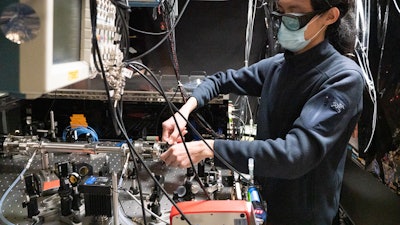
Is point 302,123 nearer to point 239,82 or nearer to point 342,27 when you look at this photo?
point 342,27

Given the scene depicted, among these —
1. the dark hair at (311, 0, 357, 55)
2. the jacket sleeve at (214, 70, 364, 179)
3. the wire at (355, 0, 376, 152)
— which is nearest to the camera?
the jacket sleeve at (214, 70, 364, 179)

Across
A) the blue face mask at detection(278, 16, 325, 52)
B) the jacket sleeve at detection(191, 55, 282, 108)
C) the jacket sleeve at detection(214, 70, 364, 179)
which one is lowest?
the jacket sleeve at detection(214, 70, 364, 179)

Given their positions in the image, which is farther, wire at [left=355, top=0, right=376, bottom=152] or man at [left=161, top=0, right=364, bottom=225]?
wire at [left=355, top=0, right=376, bottom=152]

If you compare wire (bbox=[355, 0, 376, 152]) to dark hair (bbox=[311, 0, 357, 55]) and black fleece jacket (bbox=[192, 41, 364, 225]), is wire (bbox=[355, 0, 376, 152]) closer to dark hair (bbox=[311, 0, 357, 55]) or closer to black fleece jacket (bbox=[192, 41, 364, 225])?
dark hair (bbox=[311, 0, 357, 55])

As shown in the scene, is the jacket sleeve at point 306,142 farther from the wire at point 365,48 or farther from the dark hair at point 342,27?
the wire at point 365,48

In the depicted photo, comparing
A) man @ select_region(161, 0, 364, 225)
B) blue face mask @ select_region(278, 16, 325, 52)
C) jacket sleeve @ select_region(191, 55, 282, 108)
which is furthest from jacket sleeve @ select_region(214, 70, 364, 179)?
jacket sleeve @ select_region(191, 55, 282, 108)

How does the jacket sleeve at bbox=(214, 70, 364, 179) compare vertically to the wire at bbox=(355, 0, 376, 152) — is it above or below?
below

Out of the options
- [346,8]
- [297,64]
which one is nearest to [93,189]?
[297,64]

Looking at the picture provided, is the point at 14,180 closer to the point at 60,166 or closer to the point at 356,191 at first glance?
the point at 60,166

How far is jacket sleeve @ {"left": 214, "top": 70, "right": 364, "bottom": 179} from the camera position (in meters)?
0.99

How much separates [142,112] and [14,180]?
2.13 feet

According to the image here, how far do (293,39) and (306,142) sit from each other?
1.38 ft

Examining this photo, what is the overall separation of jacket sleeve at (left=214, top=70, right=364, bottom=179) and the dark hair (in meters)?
0.25

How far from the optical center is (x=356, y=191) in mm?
2178
